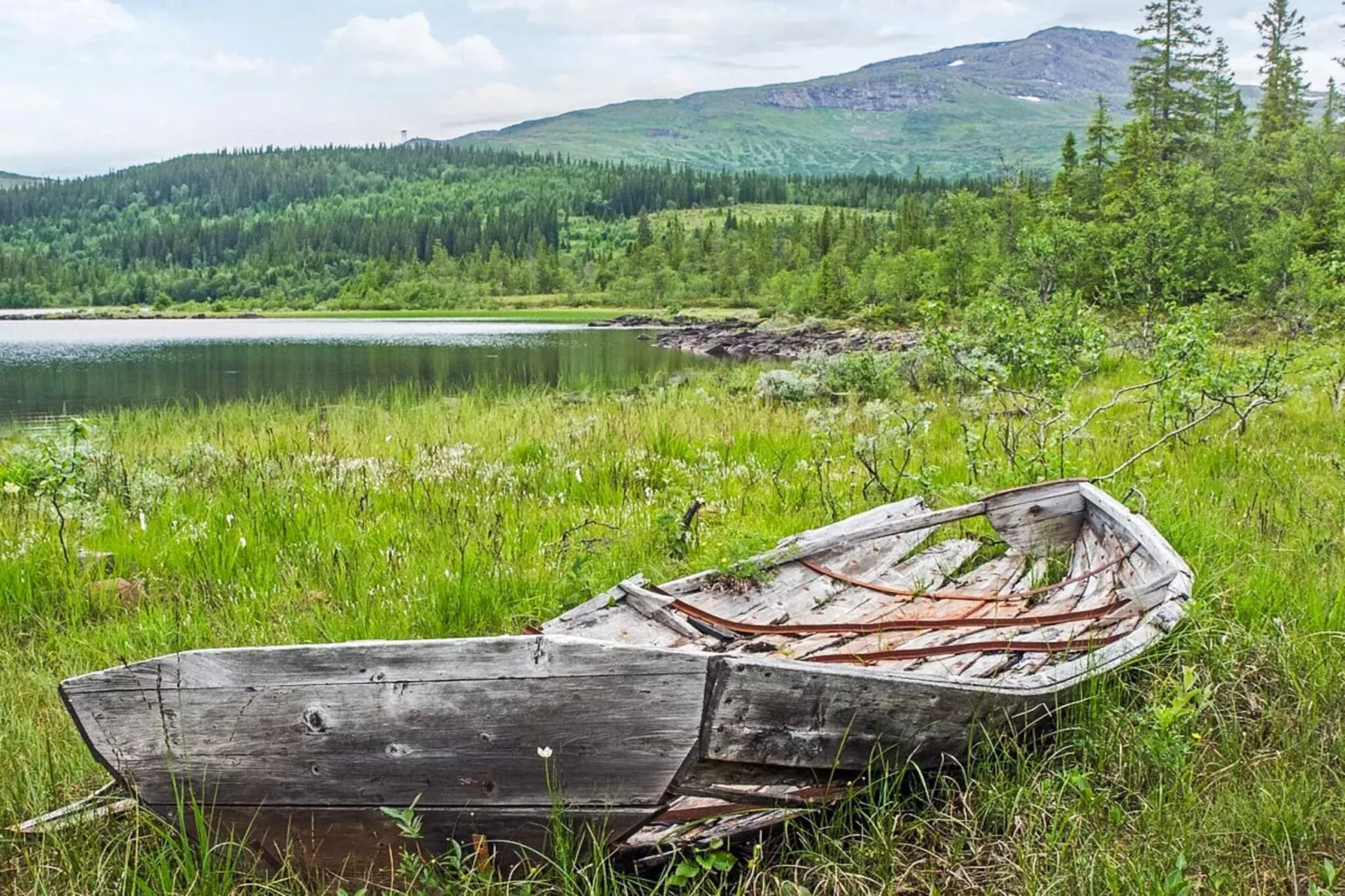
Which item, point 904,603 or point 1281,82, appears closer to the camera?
point 904,603

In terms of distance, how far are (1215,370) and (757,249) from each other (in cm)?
10853

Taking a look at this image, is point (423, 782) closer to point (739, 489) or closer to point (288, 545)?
point (288, 545)

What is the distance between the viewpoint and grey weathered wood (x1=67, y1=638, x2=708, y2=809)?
2176mm

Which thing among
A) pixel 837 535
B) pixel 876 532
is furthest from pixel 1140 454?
pixel 837 535

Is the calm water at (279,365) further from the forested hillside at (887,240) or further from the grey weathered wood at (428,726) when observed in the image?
the grey weathered wood at (428,726)

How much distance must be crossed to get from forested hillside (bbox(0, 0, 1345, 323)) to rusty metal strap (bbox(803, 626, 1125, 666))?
6.89 m

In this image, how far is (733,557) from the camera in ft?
14.0

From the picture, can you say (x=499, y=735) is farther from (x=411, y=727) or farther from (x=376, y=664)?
(x=376, y=664)

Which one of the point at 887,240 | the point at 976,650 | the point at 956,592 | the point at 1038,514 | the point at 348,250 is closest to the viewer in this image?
the point at 976,650

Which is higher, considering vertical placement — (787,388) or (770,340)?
(787,388)

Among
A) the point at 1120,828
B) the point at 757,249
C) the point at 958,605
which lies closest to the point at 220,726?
the point at 1120,828

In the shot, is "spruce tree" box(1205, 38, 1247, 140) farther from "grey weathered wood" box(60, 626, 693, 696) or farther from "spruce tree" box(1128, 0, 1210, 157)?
"grey weathered wood" box(60, 626, 693, 696)

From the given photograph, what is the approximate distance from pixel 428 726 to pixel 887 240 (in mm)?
84424

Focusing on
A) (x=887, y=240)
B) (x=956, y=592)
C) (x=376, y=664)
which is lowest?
(x=956, y=592)
